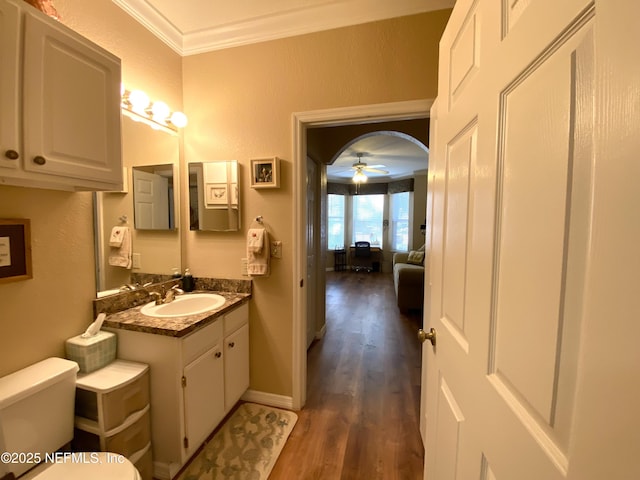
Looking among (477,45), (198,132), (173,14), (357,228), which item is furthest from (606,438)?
(357,228)

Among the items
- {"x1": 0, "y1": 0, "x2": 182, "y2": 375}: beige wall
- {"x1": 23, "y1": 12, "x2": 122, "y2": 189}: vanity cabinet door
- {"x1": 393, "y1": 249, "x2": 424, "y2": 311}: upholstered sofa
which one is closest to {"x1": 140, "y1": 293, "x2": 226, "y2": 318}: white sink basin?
{"x1": 0, "y1": 0, "x2": 182, "y2": 375}: beige wall

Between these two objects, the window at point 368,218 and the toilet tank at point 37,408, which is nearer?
the toilet tank at point 37,408

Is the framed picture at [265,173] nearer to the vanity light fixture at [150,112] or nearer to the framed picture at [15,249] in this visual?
the vanity light fixture at [150,112]

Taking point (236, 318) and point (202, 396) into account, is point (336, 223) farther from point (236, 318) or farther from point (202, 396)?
point (202, 396)

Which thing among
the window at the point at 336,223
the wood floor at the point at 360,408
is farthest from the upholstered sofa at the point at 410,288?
the window at the point at 336,223

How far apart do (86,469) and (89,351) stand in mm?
530

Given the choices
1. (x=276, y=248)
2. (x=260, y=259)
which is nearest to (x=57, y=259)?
(x=260, y=259)

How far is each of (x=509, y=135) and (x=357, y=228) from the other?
7.44 metres

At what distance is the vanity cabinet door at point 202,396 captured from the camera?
1.48 m

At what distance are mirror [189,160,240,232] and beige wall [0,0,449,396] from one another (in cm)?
7

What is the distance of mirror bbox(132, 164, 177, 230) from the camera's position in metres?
1.84

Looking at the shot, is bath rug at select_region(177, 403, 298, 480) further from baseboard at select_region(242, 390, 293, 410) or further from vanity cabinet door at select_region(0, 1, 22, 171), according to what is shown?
vanity cabinet door at select_region(0, 1, 22, 171)

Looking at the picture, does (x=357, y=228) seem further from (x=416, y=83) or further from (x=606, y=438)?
(x=606, y=438)

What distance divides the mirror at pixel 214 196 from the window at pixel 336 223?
580 cm
